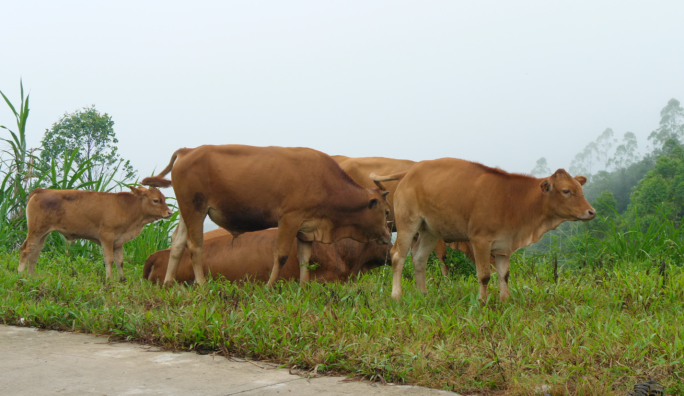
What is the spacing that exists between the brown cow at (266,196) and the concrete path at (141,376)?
2043 millimetres

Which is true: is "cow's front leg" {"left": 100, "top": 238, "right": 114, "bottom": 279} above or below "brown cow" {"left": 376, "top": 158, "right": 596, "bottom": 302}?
below

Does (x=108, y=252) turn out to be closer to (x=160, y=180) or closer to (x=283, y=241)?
(x=160, y=180)

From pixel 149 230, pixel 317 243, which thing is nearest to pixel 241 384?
pixel 317 243

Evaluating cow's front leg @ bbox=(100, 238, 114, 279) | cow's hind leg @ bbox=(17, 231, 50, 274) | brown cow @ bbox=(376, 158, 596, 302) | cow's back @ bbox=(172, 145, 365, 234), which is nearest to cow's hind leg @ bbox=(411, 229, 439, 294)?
brown cow @ bbox=(376, 158, 596, 302)

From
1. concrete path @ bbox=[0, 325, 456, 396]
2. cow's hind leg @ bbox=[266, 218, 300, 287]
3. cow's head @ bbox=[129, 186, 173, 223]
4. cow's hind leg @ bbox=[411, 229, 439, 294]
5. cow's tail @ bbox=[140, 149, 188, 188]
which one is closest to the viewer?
concrete path @ bbox=[0, 325, 456, 396]

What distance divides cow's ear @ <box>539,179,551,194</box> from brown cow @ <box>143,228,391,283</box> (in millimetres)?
2032

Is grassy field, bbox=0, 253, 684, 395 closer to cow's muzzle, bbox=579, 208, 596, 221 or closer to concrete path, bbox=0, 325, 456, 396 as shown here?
concrete path, bbox=0, 325, 456, 396

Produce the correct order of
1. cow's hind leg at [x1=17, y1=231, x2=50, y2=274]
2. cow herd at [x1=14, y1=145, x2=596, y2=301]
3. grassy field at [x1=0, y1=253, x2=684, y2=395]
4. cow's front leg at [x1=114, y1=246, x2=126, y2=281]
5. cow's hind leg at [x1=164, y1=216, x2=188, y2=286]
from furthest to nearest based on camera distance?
cow's front leg at [x1=114, y1=246, x2=126, y2=281], cow's hind leg at [x1=17, y1=231, x2=50, y2=274], cow's hind leg at [x1=164, y1=216, x2=188, y2=286], cow herd at [x1=14, y1=145, x2=596, y2=301], grassy field at [x1=0, y1=253, x2=684, y2=395]

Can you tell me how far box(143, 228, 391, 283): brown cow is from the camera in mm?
6719

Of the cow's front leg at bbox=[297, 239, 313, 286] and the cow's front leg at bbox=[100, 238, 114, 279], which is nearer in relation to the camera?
the cow's front leg at bbox=[297, 239, 313, 286]

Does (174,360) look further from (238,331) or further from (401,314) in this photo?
(401,314)

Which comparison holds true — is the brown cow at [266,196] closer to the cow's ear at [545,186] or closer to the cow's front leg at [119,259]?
the cow's front leg at [119,259]

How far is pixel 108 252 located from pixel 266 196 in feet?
8.68

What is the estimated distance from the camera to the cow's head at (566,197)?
5316 millimetres
